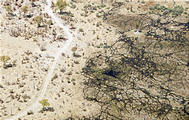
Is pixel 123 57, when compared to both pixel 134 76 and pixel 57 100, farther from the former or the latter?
pixel 57 100

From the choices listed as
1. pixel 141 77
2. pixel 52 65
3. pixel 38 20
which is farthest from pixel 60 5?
pixel 141 77

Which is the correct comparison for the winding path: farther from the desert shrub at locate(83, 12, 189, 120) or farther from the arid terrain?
the desert shrub at locate(83, 12, 189, 120)

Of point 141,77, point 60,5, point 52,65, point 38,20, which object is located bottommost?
point 141,77

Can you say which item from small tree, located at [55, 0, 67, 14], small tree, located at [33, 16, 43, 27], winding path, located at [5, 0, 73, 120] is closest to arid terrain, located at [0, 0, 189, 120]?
small tree, located at [55, 0, 67, 14]

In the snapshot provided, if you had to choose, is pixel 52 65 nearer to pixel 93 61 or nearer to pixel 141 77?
pixel 93 61

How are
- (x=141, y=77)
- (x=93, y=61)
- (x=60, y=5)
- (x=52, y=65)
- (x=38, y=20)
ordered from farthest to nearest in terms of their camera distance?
(x=60, y=5) < (x=38, y=20) < (x=93, y=61) < (x=52, y=65) < (x=141, y=77)

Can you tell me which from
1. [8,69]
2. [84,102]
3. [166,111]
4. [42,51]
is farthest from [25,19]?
Answer: [166,111]

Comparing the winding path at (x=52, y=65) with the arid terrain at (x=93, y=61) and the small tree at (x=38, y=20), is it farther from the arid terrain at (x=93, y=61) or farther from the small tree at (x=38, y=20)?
the small tree at (x=38, y=20)

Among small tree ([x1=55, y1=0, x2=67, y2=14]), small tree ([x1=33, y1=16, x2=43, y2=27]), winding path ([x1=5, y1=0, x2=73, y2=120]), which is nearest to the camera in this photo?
winding path ([x1=5, y1=0, x2=73, y2=120])

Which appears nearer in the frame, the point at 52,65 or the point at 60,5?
the point at 52,65

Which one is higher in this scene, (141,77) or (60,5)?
(60,5)
